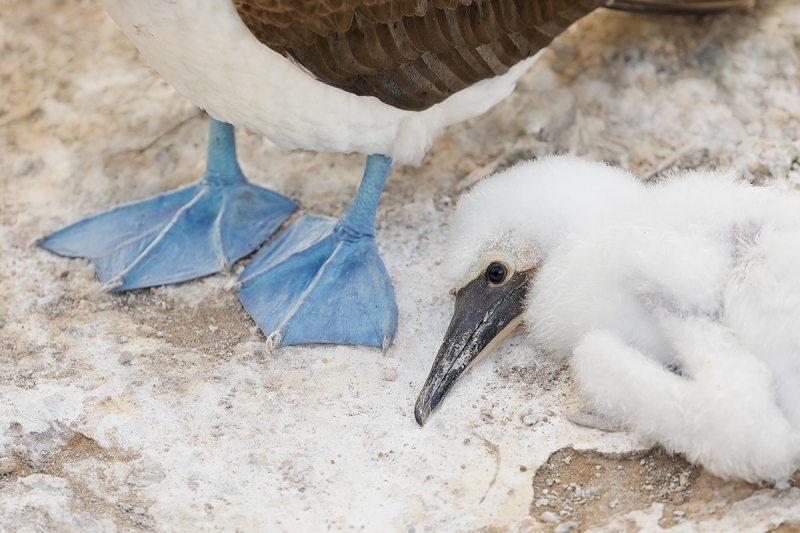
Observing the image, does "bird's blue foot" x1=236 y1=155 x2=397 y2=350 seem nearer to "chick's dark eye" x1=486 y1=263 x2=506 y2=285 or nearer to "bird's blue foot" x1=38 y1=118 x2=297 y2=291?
"bird's blue foot" x1=38 y1=118 x2=297 y2=291

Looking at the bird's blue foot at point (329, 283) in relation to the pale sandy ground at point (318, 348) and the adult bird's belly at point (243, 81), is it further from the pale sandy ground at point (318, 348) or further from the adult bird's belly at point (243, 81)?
the adult bird's belly at point (243, 81)

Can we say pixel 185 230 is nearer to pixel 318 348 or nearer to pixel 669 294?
pixel 318 348

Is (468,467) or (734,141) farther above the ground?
(734,141)

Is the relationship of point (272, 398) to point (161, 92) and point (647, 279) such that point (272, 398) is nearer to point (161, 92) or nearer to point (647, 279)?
point (647, 279)

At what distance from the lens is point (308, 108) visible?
2.27m

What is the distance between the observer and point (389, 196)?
311cm

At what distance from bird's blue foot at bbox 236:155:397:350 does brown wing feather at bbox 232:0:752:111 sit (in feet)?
1.38

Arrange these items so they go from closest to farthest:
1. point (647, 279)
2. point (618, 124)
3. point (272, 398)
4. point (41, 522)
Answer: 1. point (41, 522)
2. point (647, 279)
3. point (272, 398)
4. point (618, 124)

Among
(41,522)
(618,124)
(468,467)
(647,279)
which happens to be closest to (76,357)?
(41,522)

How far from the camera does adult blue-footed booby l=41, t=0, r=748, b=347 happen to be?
2039 millimetres

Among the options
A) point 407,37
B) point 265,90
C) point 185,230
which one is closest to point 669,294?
point 407,37

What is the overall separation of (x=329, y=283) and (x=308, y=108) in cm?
60

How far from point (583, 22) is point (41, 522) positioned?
274 cm

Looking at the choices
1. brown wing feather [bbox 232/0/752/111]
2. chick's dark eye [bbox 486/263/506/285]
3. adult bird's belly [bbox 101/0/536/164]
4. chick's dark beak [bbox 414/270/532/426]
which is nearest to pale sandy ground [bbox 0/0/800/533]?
chick's dark beak [bbox 414/270/532/426]
